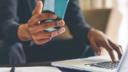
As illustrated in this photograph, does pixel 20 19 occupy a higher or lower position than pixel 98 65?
higher

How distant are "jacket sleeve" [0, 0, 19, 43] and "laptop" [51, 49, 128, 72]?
0.62 feet

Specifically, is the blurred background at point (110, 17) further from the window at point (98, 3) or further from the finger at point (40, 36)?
the finger at point (40, 36)

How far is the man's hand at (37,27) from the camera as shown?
94 centimetres

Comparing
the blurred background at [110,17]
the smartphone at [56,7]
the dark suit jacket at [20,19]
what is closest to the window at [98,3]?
the blurred background at [110,17]

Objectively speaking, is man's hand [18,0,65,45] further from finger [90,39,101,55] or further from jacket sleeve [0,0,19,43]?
finger [90,39,101,55]

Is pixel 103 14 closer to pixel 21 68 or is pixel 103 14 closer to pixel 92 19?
pixel 92 19

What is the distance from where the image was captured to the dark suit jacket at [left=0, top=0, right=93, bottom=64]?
109cm

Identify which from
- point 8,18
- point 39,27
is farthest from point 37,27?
point 8,18

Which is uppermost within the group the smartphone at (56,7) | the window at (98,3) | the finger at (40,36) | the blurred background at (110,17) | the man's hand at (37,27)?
the smartphone at (56,7)

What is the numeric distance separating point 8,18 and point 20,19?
0.14 meters

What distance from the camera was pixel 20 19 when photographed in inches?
50.0

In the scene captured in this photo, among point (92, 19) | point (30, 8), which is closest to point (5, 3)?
point (30, 8)

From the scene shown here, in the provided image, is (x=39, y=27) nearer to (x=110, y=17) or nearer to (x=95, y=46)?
(x=95, y=46)

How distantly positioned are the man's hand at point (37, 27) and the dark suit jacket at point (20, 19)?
43 mm
